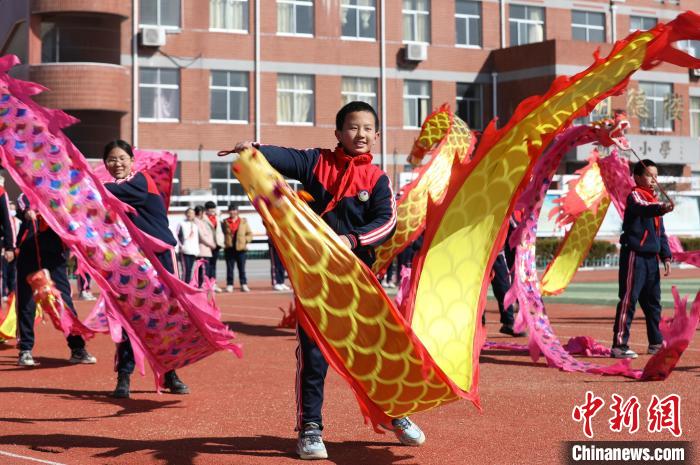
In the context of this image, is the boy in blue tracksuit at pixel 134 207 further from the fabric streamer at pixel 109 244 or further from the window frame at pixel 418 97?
the window frame at pixel 418 97

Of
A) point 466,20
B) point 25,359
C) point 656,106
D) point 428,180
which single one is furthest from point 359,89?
point 25,359

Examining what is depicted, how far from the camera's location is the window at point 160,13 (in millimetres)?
38250

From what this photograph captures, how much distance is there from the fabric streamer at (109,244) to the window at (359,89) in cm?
3323

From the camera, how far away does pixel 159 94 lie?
38.5 metres

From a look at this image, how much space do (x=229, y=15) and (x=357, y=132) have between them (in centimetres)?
3369

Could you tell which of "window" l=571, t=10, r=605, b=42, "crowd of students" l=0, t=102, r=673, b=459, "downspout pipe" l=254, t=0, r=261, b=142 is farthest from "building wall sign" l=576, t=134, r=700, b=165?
"crowd of students" l=0, t=102, r=673, b=459

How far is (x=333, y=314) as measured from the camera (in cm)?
610

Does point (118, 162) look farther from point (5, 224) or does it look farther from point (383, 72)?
point (383, 72)

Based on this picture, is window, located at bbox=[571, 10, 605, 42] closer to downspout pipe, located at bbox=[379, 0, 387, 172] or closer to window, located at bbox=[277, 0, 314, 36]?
downspout pipe, located at bbox=[379, 0, 387, 172]

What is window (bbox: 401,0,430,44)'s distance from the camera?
42.5 metres

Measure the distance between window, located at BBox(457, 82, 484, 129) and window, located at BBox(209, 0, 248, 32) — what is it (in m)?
9.14

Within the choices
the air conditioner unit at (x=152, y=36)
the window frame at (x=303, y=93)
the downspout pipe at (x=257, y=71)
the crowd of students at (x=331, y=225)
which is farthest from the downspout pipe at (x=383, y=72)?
the crowd of students at (x=331, y=225)

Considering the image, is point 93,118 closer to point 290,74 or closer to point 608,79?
point 290,74

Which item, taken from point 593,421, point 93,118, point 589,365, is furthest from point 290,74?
point 593,421
